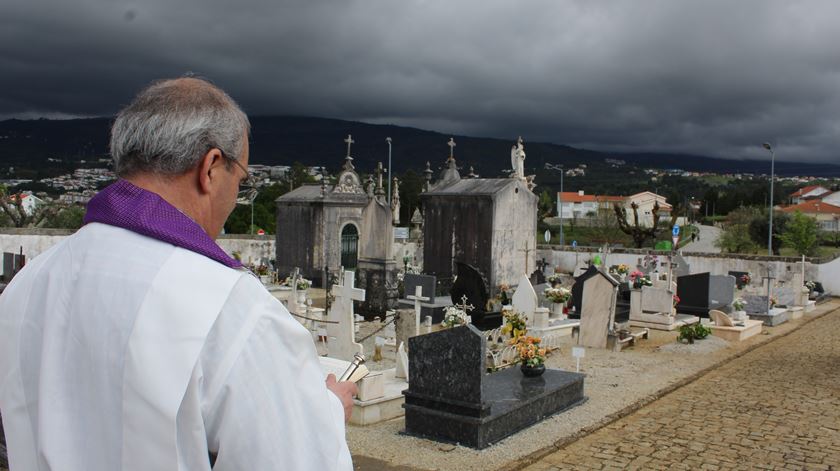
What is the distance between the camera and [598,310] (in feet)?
43.7

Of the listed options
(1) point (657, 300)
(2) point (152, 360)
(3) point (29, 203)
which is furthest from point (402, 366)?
(3) point (29, 203)

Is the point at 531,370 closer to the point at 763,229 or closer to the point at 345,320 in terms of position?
the point at 345,320

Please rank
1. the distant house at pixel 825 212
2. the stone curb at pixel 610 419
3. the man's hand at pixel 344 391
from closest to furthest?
the man's hand at pixel 344 391, the stone curb at pixel 610 419, the distant house at pixel 825 212

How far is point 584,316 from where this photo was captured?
13.5 metres

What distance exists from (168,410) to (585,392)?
356 inches

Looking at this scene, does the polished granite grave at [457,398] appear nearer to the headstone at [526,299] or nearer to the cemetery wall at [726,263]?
the headstone at [526,299]

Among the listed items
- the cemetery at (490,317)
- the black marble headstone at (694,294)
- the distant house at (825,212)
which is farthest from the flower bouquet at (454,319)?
the distant house at (825,212)

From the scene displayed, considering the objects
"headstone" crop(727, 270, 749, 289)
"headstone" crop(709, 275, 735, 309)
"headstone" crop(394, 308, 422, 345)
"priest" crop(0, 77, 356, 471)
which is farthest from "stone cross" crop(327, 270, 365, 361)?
"headstone" crop(727, 270, 749, 289)

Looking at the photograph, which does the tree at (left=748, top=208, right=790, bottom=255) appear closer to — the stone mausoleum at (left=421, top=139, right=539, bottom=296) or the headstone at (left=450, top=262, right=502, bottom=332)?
the stone mausoleum at (left=421, top=139, right=539, bottom=296)

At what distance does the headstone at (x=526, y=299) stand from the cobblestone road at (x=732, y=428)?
4039mm

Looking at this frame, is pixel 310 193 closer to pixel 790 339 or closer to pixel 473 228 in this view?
pixel 473 228

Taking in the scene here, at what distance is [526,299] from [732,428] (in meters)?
6.84

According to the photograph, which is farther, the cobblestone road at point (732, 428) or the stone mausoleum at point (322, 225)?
the stone mausoleum at point (322, 225)

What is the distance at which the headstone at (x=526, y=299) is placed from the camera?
14.3 m
